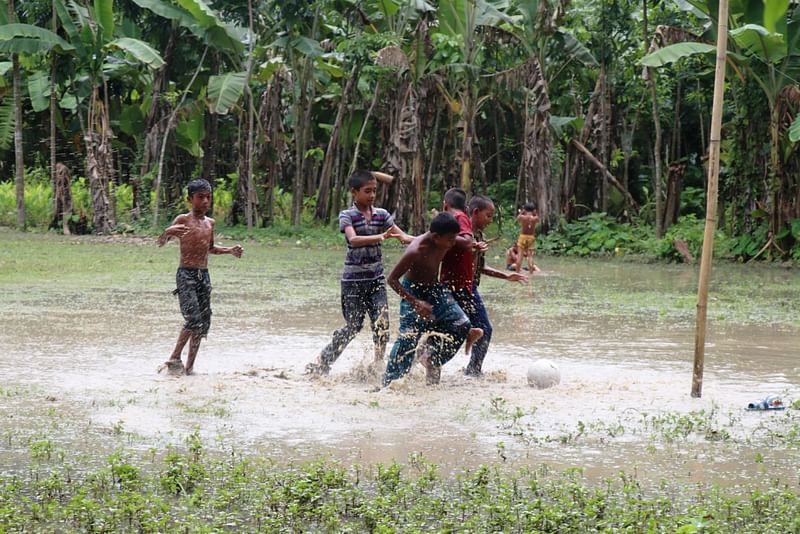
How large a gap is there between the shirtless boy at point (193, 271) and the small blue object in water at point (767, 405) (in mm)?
3735

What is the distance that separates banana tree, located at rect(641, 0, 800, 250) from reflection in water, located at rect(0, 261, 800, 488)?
251 inches

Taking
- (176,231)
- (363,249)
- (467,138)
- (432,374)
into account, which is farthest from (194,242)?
(467,138)

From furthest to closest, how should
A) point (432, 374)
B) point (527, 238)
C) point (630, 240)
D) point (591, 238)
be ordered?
1. point (591, 238)
2. point (630, 240)
3. point (527, 238)
4. point (432, 374)

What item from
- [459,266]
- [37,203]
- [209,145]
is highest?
[209,145]

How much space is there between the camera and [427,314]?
25.6ft

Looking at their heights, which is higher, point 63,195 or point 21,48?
point 21,48

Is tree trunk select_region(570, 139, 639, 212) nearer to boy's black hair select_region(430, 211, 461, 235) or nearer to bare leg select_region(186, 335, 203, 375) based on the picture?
bare leg select_region(186, 335, 203, 375)

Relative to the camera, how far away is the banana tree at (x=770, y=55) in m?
17.9

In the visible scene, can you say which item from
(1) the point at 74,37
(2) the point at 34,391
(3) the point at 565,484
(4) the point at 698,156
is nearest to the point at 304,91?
(1) the point at 74,37

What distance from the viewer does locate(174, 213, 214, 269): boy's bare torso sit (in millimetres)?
8570

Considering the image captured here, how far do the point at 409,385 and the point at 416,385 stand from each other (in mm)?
80

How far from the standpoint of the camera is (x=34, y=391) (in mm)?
7531

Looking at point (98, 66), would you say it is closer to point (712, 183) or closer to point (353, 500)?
point (712, 183)

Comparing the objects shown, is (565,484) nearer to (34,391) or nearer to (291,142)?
(34,391)
